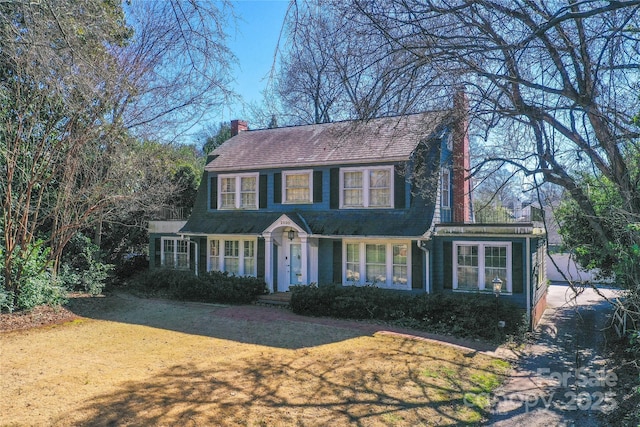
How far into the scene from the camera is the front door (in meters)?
16.4

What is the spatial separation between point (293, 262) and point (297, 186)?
2.95 meters

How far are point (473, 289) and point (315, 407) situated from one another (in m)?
8.52

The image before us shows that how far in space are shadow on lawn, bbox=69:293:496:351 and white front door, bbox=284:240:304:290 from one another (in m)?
2.26

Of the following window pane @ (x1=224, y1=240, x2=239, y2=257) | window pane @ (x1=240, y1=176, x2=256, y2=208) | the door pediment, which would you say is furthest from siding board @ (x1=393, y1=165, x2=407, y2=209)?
window pane @ (x1=224, y1=240, x2=239, y2=257)

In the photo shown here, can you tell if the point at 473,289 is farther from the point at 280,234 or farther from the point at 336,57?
the point at 336,57

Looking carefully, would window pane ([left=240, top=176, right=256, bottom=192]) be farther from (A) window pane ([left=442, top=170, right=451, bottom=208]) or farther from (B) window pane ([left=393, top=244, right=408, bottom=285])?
(A) window pane ([left=442, top=170, right=451, bottom=208])

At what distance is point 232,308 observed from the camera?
1409 cm

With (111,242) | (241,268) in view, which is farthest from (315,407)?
(111,242)

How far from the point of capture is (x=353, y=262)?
15.1 meters

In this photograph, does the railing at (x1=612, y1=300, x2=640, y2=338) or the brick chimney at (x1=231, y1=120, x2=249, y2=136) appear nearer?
the railing at (x1=612, y1=300, x2=640, y2=338)

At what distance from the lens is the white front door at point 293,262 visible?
53.7ft

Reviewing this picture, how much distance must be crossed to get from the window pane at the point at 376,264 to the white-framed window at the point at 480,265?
2376 millimetres

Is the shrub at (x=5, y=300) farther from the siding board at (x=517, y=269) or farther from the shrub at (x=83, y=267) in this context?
the siding board at (x=517, y=269)

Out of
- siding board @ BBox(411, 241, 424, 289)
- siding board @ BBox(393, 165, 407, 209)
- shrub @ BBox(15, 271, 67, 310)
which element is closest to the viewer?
shrub @ BBox(15, 271, 67, 310)
